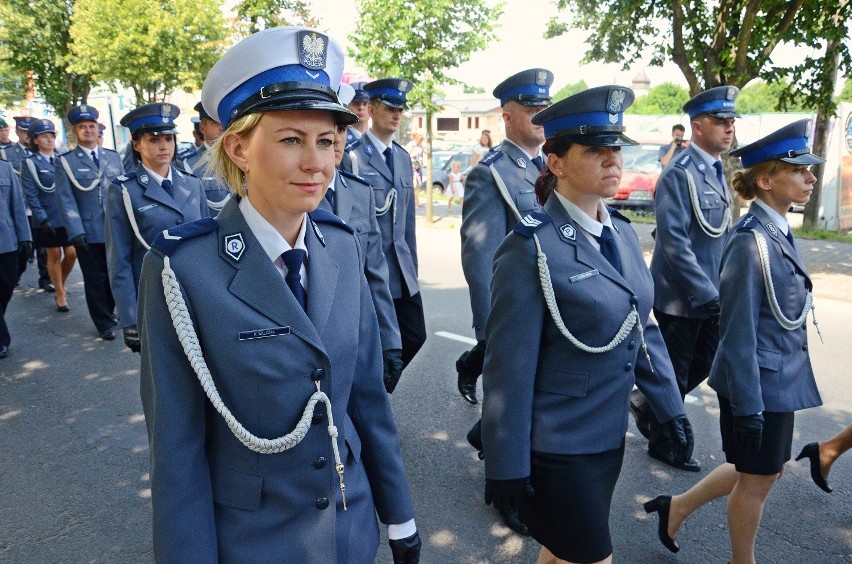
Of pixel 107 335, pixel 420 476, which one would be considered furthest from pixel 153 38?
pixel 420 476

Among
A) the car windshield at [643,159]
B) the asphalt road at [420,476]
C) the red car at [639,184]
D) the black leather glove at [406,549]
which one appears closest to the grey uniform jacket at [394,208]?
the asphalt road at [420,476]

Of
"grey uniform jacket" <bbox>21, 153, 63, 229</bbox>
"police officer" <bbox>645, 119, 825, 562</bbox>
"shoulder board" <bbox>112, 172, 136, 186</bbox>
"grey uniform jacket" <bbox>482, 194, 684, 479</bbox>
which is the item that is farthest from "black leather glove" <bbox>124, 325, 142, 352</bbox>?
"grey uniform jacket" <bbox>21, 153, 63, 229</bbox>

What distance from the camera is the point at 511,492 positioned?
249 cm

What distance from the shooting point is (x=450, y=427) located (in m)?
5.21

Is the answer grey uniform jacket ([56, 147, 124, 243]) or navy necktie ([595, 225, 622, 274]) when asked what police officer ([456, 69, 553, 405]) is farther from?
grey uniform jacket ([56, 147, 124, 243])

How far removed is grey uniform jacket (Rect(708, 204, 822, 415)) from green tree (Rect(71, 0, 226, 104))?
1917cm

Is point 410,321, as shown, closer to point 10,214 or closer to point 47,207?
point 10,214

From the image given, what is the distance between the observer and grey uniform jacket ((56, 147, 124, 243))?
313 inches

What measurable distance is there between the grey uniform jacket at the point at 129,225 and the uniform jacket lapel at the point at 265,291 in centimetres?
342

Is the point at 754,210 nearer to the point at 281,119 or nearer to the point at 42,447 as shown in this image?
the point at 281,119

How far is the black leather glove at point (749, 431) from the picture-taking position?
9.95 ft

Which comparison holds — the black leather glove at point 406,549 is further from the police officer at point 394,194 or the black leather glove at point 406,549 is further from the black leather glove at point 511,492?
the police officer at point 394,194

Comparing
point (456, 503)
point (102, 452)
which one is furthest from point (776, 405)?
point (102, 452)

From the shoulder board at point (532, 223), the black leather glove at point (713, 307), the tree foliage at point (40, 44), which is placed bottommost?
the black leather glove at point (713, 307)
